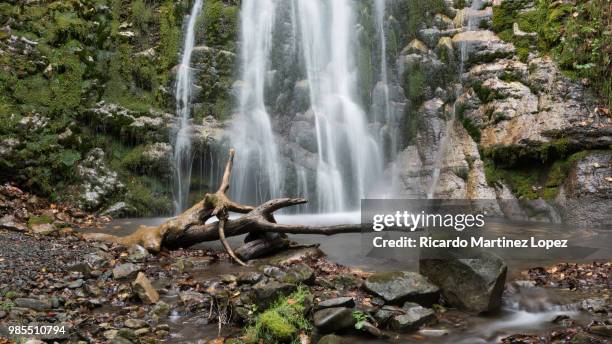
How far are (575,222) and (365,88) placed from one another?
698 centimetres

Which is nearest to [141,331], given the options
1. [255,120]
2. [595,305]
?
[595,305]

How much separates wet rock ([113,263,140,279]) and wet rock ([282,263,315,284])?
2.13 meters

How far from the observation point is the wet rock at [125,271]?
569 cm

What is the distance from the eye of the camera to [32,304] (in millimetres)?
4574

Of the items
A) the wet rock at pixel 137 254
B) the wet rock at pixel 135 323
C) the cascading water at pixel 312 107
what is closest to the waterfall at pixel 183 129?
the cascading water at pixel 312 107

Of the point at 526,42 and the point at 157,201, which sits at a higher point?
the point at 526,42

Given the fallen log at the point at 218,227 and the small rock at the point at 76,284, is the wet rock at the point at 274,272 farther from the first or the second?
the small rock at the point at 76,284

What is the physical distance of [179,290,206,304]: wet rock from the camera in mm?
4883

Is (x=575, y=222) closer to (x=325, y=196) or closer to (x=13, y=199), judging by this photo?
(x=325, y=196)

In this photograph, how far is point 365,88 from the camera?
13.8m

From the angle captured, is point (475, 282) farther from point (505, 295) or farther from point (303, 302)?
point (303, 302)

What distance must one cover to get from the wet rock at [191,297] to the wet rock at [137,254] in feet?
5.94

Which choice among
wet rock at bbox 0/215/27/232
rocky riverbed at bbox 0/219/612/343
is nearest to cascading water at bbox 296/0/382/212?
rocky riverbed at bbox 0/219/612/343

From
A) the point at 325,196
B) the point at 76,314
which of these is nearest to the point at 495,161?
the point at 325,196
